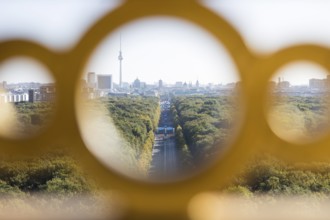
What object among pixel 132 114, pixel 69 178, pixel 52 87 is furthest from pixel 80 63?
pixel 132 114

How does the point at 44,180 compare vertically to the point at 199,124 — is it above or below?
below

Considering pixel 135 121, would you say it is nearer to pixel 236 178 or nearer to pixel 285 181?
pixel 285 181

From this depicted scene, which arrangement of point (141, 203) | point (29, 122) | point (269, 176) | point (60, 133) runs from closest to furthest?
point (60, 133) → point (141, 203) → point (29, 122) → point (269, 176)

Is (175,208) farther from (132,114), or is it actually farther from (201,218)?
(132,114)

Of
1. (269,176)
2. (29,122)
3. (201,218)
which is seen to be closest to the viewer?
(201,218)

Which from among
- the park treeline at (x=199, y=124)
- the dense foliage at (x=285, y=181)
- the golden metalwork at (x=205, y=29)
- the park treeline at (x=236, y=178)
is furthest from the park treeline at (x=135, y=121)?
the golden metalwork at (x=205, y=29)

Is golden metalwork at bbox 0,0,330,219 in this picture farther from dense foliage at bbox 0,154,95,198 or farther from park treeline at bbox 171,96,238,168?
park treeline at bbox 171,96,238,168

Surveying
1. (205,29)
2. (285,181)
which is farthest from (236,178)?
(285,181)
